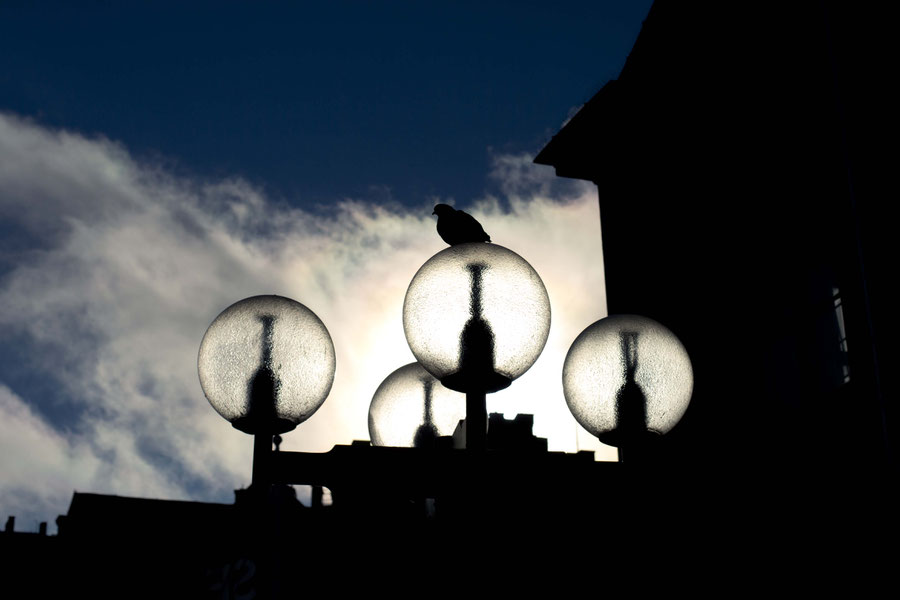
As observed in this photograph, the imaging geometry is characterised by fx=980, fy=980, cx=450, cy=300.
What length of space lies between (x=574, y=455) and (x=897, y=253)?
505 cm

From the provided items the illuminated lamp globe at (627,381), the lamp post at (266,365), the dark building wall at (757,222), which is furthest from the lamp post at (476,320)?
the dark building wall at (757,222)

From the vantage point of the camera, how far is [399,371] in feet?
16.0

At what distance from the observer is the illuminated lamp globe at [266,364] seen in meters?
3.54

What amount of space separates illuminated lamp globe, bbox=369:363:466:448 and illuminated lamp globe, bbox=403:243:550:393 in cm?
124

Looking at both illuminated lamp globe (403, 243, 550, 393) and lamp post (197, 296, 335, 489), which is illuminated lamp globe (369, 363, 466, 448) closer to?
lamp post (197, 296, 335, 489)

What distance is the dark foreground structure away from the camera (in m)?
3.00

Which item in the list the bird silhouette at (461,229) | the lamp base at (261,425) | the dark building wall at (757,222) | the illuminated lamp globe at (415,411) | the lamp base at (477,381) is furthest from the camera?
the dark building wall at (757,222)

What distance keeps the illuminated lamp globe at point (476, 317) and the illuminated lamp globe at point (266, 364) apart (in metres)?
0.43

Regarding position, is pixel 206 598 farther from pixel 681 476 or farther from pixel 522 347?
pixel 681 476

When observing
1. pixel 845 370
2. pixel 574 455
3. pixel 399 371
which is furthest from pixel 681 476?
pixel 845 370

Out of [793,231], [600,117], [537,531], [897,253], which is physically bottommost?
[537,531]

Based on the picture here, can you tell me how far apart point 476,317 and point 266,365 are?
Result: 82 cm

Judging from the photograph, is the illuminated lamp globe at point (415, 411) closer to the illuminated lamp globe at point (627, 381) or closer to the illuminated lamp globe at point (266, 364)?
the illuminated lamp globe at point (627, 381)

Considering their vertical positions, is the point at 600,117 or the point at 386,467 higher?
the point at 600,117
